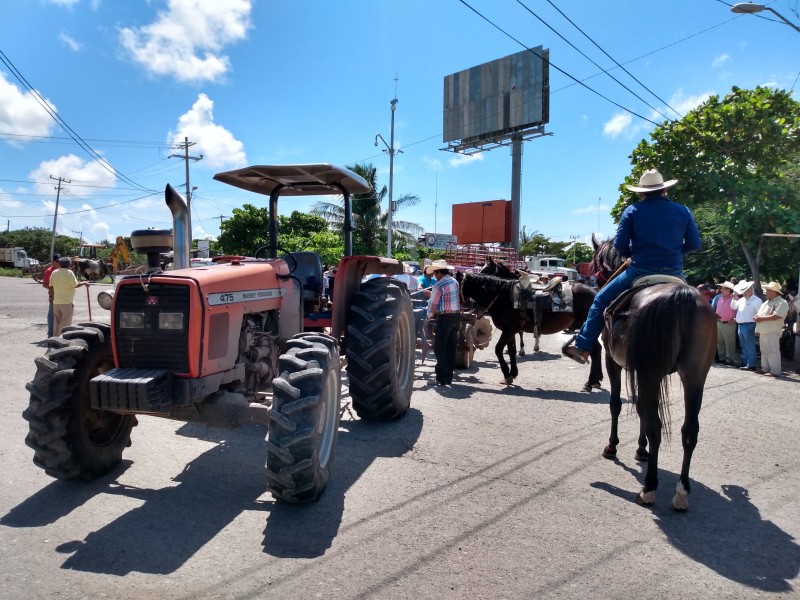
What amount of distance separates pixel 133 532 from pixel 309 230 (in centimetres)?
3889

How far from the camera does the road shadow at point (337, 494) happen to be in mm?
3678

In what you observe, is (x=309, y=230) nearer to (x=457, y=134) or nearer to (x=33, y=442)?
(x=457, y=134)

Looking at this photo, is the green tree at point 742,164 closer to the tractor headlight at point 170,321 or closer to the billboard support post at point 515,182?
the tractor headlight at point 170,321

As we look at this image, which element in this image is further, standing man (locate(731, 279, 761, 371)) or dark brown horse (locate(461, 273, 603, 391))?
standing man (locate(731, 279, 761, 371))

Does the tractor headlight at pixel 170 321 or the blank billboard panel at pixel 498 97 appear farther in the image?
the blank billboard panel at pixel 498 97

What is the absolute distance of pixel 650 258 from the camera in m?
5.14

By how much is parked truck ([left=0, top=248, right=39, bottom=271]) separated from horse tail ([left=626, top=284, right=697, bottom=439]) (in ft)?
209

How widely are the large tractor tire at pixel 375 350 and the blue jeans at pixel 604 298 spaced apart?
1844mm

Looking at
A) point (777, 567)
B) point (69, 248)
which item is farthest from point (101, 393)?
point (69, 248)

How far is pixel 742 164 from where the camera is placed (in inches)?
604

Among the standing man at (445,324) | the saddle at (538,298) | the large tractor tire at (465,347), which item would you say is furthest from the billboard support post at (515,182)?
the standing man at (445,324)

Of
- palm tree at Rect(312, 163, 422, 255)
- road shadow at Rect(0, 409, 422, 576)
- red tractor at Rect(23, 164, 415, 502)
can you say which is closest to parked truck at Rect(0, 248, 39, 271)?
palm tree at Rect(312, 163, 422, 255)

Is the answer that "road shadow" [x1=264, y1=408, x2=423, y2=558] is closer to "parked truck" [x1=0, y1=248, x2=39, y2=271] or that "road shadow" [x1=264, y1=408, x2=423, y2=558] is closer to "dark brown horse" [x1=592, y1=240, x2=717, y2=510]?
"dark brown horse" [x1=592, y1=240, x2=717, y2=510]

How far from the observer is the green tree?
44.5 ft
